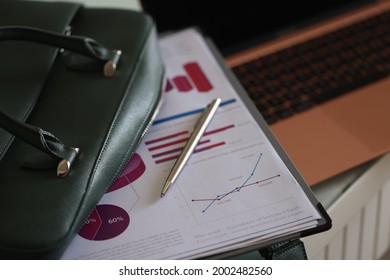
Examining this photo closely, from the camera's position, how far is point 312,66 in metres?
0.91

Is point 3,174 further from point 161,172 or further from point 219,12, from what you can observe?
point 219,12

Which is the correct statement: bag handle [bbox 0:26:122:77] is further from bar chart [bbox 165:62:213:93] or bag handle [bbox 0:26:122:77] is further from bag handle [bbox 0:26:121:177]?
bar chart [bbox 165:62:213:93]

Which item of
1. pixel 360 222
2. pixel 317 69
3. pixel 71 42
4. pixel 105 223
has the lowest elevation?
pixel 360 222

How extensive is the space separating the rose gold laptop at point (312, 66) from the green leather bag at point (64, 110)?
0.16m

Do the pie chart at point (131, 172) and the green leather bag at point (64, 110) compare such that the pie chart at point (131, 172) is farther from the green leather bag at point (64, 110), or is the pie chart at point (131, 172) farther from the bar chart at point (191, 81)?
the bar chart at point (191, 81)

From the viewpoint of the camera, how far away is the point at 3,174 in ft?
2.07

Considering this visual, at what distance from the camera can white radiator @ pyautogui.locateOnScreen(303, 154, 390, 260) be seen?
2.49ft

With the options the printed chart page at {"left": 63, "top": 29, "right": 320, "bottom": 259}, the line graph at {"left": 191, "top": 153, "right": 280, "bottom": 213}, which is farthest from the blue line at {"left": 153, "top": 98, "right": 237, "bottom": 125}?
the line graph at {"left": 191, "top": 153, "right": 280, "bottom": 213}

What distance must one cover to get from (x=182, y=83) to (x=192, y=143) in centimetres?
14

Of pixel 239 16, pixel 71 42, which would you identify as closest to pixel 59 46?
pixel 71 42

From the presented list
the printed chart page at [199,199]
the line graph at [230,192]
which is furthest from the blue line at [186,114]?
the line graph at [230,192]

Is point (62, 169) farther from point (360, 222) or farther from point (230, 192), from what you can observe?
point (360, 222)

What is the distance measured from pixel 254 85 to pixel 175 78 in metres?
0.11

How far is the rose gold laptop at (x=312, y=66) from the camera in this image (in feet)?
2.57
